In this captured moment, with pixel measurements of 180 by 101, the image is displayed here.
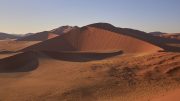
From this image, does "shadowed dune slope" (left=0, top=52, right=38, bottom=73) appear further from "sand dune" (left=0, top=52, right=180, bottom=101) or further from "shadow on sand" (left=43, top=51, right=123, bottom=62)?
"shadow on sand" (left=43, top=51, right=123, bottom=62)

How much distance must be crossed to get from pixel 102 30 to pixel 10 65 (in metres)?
16.6

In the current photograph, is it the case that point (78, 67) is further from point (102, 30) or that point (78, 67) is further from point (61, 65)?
point (102, 30)

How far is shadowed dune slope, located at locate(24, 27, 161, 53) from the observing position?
3334 centimetres

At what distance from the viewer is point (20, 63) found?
77.5 ft

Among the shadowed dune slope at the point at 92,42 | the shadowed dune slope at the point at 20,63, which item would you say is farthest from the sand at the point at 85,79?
the shadowed dune slope at the point at 92,42

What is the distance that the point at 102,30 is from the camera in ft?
123

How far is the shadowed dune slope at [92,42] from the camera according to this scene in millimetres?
33344

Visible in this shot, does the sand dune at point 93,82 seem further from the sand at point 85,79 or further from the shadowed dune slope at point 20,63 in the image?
the shadowed dune slope at point 20,63

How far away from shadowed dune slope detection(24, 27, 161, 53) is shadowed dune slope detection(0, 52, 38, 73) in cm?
1029

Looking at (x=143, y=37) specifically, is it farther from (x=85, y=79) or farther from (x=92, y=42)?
(x=85, y=79)

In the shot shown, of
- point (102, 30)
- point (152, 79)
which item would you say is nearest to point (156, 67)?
point (152, 79)

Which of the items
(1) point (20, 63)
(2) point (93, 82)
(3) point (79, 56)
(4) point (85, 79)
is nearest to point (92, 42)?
(3) point (79, 56)

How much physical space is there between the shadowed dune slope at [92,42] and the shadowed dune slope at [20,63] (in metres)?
10.3

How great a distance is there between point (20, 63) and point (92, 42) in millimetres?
13909
